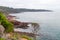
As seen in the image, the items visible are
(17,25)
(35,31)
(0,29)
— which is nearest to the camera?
(0,29)

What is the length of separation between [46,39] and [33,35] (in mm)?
1570

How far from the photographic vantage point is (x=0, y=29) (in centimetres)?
1499

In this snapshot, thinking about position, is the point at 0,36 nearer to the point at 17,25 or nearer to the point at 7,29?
the point at 7,29

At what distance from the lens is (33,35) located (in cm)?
2795

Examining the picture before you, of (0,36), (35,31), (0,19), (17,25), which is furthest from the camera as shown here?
(17,25)

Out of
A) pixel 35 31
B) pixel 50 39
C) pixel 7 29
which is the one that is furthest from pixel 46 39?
pixel 7 29

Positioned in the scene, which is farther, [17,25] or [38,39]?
[17,25]

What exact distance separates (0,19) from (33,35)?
9.94 meters

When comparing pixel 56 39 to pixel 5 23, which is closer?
pixel 5 23

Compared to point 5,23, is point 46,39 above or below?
below

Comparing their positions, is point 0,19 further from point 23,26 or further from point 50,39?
point 23,26

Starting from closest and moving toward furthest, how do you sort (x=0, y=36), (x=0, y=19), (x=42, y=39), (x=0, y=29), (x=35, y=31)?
(x=0, y=36)
(x=0, y=29)
(x=0, y=19)
(x=42, y=39)
(x=35, y=31)

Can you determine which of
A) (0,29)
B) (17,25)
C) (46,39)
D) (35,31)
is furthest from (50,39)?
(0,29)

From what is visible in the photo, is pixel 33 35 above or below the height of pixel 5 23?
below
